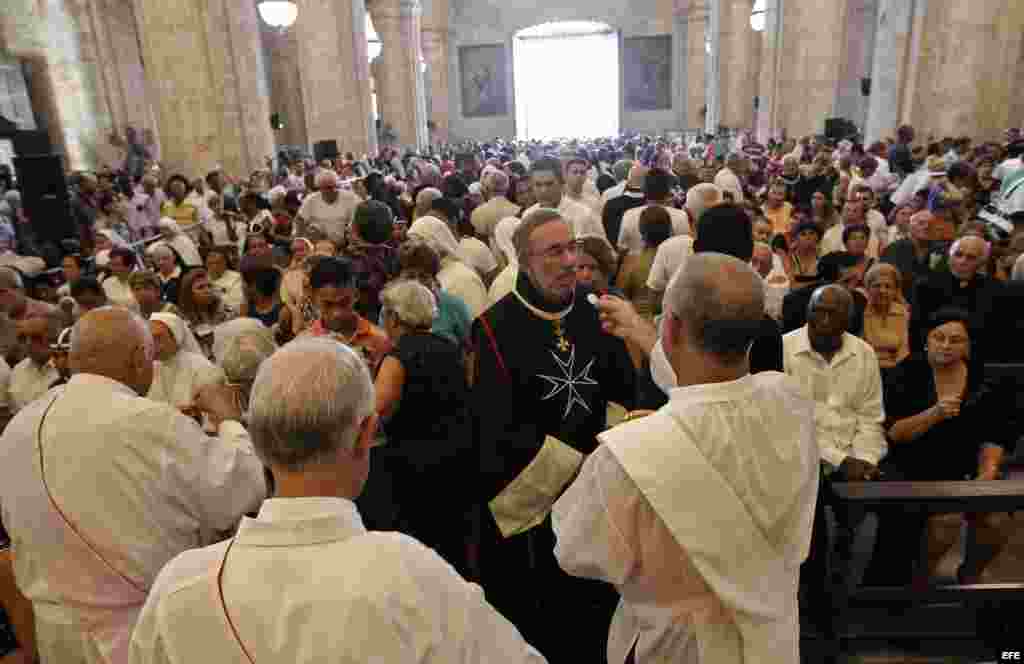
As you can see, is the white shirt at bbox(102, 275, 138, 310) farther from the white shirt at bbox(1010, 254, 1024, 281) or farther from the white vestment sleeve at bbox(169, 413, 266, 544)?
the white shirt at bbox(1010, 254, 1024, 281)

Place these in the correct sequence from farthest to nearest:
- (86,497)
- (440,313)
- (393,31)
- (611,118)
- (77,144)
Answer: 1. (611,118)
2. (393,31)
3. (77,144)
4. (440,313)
5. (86,497)

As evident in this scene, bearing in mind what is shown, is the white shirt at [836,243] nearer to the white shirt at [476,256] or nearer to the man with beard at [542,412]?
the white shirt at [476,256]

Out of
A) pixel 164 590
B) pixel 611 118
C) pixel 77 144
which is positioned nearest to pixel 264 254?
pixel 164 590

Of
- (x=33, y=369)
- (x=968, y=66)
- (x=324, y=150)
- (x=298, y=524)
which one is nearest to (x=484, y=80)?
(x=324, y=150)

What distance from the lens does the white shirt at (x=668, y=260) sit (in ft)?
15.8

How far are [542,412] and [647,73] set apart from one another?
124 feet

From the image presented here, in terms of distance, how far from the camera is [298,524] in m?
1.38

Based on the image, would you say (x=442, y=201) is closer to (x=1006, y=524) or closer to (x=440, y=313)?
(x=440, y=313)

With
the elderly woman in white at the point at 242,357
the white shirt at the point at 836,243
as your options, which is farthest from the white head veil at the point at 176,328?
the white shirt at the point at 836,243

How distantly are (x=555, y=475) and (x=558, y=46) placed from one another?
42.6 metres

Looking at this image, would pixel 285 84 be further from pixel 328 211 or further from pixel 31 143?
pixel 328 211

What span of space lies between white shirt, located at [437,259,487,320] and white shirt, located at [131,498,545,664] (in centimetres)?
347

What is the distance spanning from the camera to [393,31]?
22.8m

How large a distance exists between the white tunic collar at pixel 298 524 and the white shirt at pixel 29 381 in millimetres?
4128
